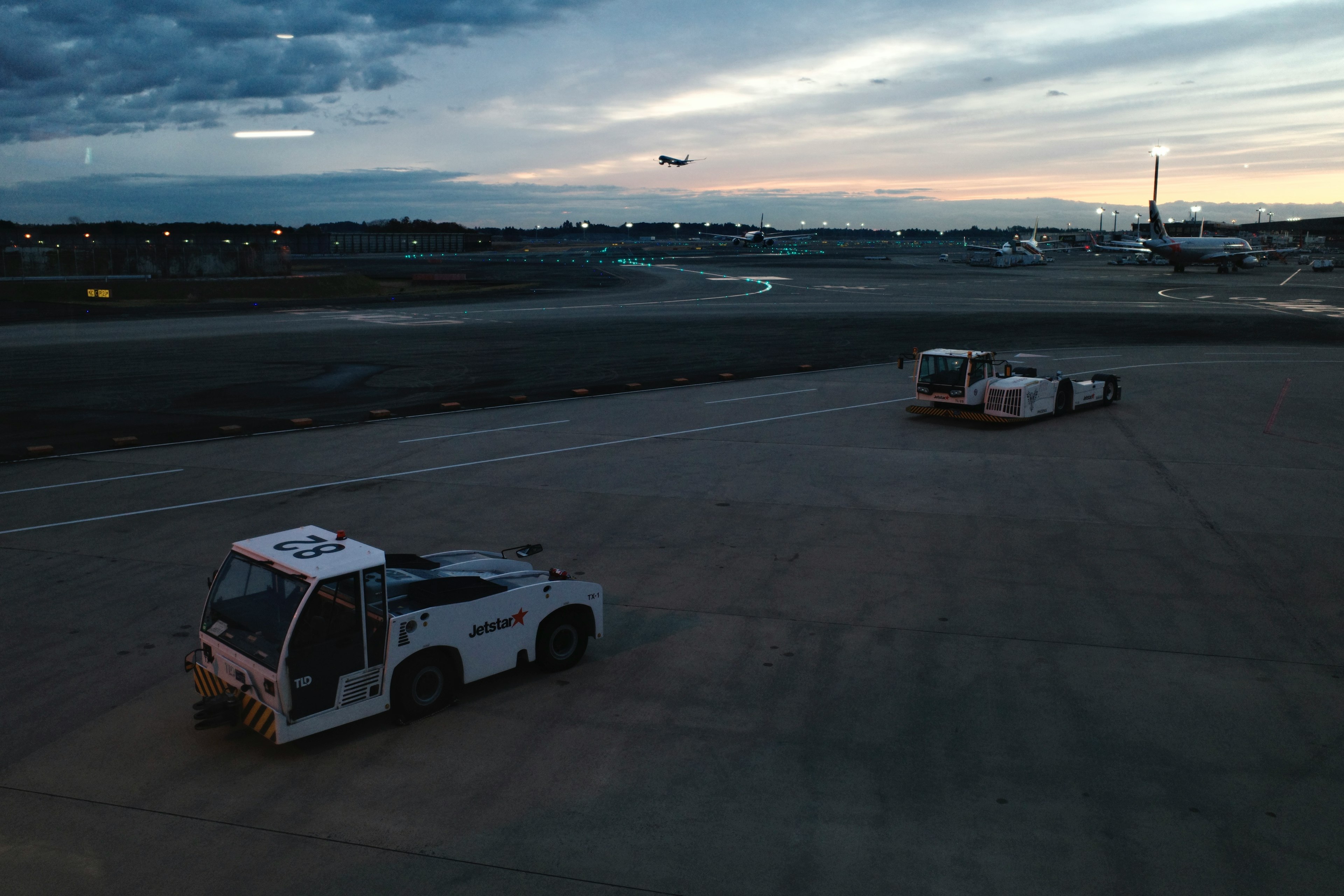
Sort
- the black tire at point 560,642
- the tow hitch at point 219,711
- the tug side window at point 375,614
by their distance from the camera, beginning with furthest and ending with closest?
the black tire at point 560,642, the tug side window at point 375,614, the tow hitch at point 219,711

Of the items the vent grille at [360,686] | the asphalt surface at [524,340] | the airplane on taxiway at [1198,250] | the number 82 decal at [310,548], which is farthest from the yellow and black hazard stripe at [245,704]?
the airplane on taxiway at [1198,250]

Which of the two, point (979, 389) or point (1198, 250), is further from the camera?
point (1198, 250)

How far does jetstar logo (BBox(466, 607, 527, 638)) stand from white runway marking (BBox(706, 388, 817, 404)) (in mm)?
20168

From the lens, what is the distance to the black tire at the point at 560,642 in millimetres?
11438

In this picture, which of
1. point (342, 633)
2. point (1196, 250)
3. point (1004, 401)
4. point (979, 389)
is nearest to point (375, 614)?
point (342, 633)

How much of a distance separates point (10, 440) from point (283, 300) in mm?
51013

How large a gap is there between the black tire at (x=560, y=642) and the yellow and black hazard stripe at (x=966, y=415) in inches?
682

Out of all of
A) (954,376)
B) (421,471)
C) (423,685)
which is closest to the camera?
(423,685)

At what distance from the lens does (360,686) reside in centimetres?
977

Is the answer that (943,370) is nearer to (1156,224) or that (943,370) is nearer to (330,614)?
(330,614)

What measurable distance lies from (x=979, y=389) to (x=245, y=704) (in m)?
21.7

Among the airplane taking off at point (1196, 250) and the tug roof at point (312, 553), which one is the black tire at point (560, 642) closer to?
the tug roof at point (312, 553)

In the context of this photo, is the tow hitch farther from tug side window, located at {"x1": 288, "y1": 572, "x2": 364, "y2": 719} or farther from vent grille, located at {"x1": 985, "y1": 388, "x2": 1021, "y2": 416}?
vent grille, located at {"x1": 985, "y1": 388, "x2": 1021, "y2": 416}

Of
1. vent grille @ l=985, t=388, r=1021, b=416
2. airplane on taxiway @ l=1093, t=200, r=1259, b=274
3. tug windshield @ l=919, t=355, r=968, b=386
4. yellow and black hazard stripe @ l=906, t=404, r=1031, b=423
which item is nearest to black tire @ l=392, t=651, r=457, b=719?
yellow and black hazard stripe @ l=906, t=404, r=1031, b=423
